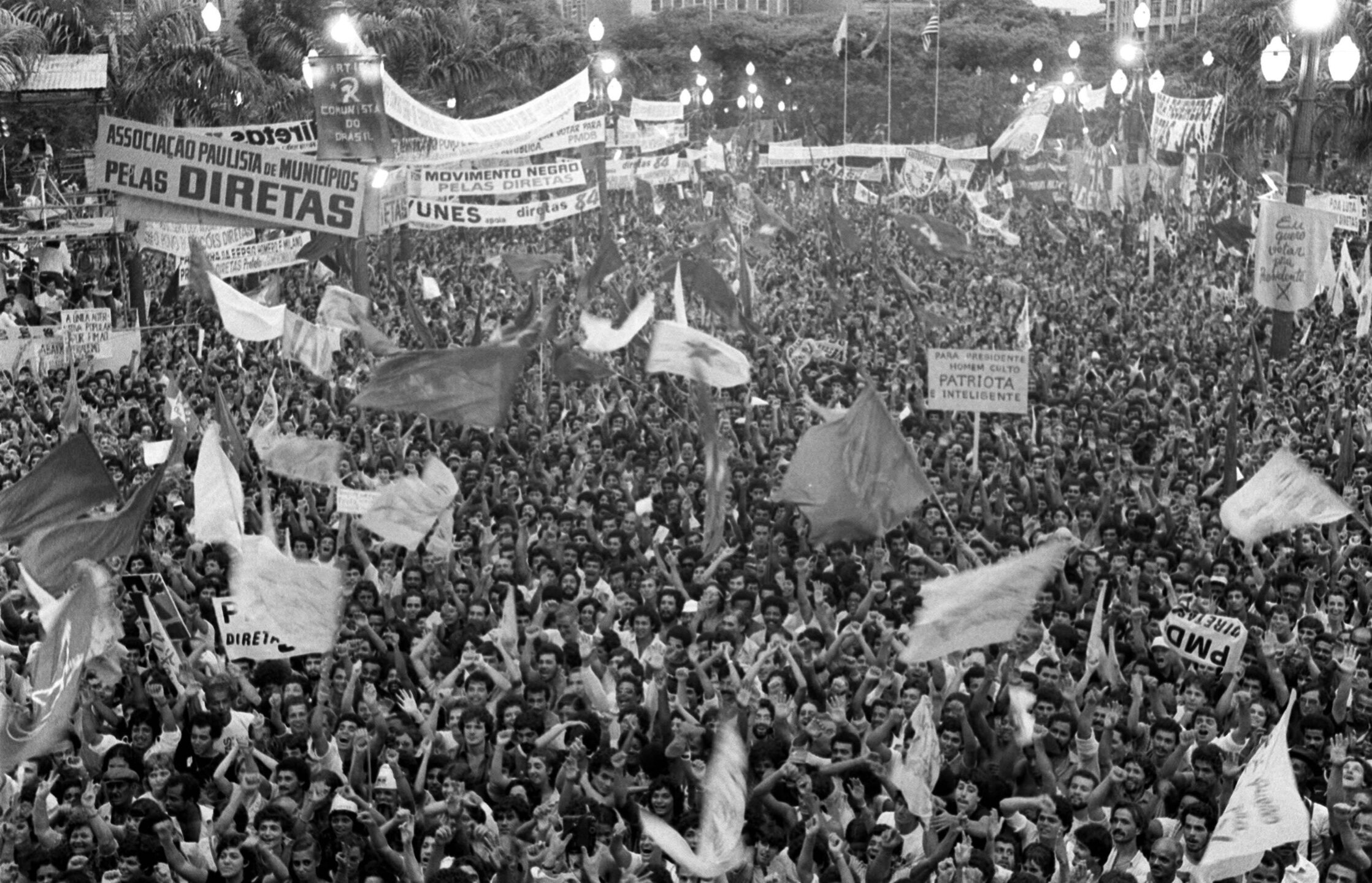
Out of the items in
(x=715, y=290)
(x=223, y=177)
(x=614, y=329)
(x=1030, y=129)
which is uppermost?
(x=223, y=177)

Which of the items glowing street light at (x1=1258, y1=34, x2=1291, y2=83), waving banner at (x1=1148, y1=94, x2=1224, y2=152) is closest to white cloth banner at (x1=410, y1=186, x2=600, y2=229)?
glowing street light at (x1=1258, y1=34, x2=1291, y2=83)

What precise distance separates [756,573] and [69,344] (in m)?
8.67

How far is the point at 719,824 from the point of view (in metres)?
6.97

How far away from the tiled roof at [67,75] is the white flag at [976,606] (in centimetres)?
2031

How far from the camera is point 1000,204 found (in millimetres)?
41938

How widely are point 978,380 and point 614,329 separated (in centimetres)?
276

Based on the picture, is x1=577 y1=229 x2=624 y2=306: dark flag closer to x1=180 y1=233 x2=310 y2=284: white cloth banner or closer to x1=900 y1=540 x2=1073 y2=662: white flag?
x1=180 y1=233 x2=310 y2=284: white cloth banner

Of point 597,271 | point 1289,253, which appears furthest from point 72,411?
point 1289,253

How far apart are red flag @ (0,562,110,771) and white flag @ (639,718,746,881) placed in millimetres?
2536

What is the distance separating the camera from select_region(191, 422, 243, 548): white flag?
35.8 feet

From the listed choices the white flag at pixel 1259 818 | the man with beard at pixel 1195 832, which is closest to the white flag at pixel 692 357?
the man with beard at pixel 1195 832

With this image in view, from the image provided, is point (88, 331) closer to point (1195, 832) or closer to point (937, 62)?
point (1195, 832)

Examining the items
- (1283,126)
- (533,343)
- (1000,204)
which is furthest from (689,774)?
(1000,204)

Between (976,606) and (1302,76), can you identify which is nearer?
(976,606)
